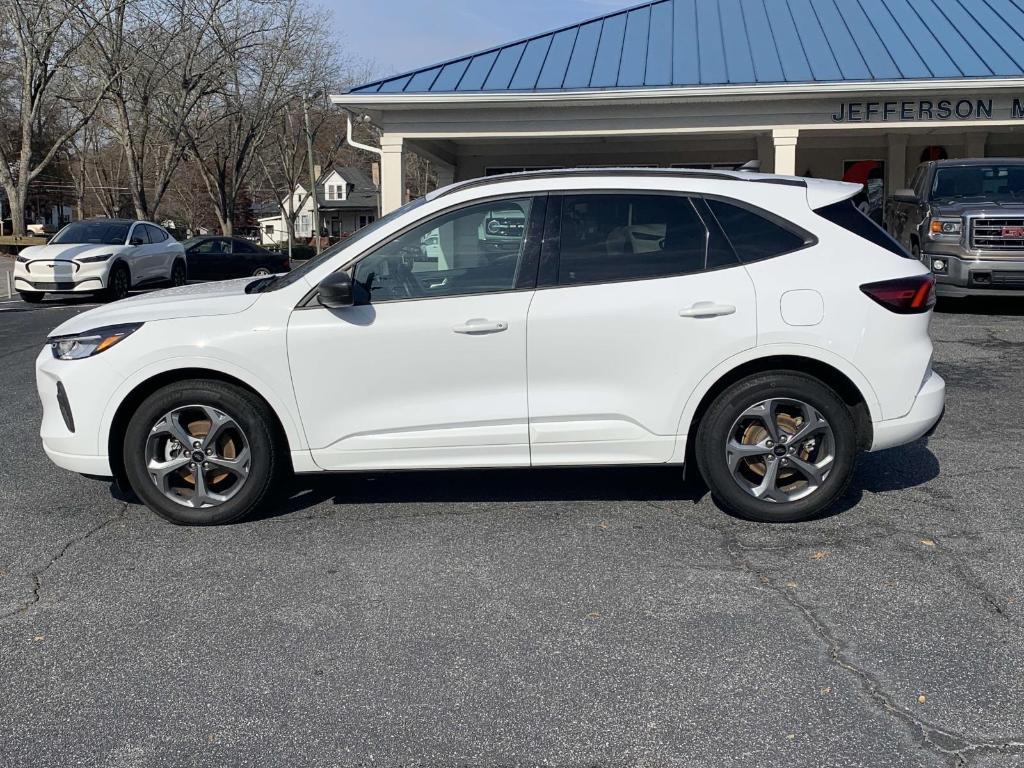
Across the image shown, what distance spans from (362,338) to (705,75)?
13565mm

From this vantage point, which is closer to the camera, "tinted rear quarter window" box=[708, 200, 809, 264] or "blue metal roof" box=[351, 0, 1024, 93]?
"tinted rear quarter window" box=[708, 200, 809, 264]

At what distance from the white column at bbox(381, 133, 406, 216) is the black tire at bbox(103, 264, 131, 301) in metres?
4.93

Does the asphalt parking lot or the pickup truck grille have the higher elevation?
the pickup truck grille

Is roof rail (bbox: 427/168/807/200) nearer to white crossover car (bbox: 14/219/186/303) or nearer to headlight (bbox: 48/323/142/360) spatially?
headlight (bbox: 48/323/142/360)

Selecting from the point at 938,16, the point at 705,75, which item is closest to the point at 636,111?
the point at 705,75

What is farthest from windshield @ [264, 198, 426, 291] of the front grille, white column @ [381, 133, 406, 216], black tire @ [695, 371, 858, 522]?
the front grille

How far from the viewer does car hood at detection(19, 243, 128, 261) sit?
56.2ft

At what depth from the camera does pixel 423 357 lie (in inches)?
187

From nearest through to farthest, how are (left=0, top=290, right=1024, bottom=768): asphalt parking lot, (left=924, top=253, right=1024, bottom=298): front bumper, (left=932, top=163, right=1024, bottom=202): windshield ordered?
(left=0, top=290, right=1024, bottom=768): asphalt parking lot, (left=924, top=253, right=1024, bottom=298): front bumper, (left=932, top=163, right=1024, bottom=202): windshield

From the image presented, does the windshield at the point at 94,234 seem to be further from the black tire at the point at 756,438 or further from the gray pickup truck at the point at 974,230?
the black tire at the point at 756,438

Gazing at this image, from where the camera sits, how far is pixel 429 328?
474 cm

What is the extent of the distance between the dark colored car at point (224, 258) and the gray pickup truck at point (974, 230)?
55.4 ft

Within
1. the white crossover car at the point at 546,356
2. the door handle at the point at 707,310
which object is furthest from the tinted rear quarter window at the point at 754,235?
the door handle at the point at 707,310

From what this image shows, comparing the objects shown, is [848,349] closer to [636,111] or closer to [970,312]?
[970,312]
